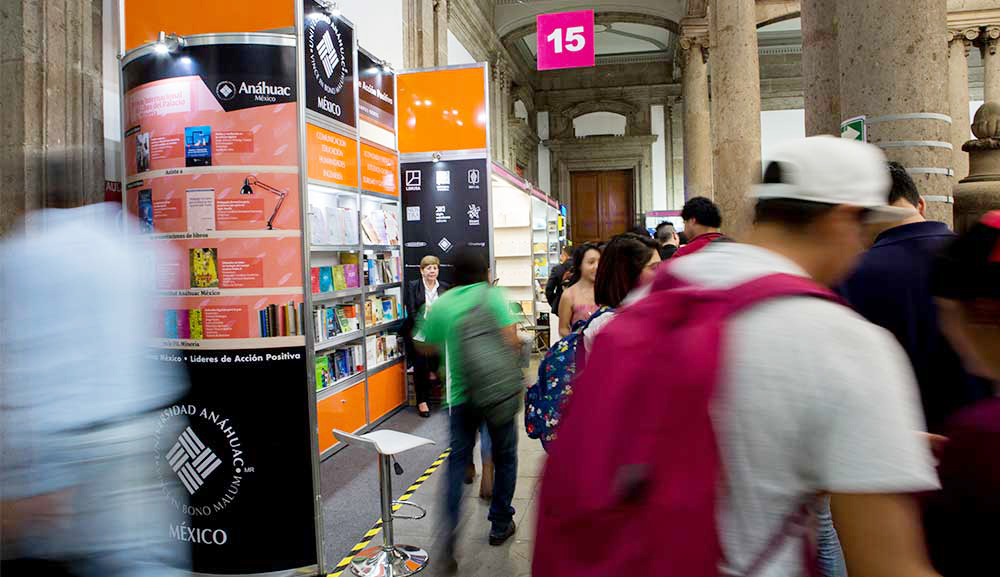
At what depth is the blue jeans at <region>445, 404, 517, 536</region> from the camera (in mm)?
3459

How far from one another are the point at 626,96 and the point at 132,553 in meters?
24.6

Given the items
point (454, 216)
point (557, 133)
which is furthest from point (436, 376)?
point (557, 133)

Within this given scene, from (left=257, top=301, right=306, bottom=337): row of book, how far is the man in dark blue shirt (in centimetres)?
275

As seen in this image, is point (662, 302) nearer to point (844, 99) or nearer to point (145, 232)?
point (844, 99)

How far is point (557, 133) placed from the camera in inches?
977

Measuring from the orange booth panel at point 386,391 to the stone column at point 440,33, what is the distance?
22.8 ft

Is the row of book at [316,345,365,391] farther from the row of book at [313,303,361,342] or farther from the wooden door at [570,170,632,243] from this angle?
the wooden door at [570,170,632,243]

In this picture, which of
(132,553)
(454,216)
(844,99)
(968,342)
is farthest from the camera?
(454,216)

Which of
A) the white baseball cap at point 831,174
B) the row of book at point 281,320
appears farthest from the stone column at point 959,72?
the white baseball cap at point 831,174

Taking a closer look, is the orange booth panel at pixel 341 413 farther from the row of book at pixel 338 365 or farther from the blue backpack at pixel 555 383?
the blue backpack at pixel 555 383

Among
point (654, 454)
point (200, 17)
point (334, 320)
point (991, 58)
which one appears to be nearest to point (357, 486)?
point (334, 320)

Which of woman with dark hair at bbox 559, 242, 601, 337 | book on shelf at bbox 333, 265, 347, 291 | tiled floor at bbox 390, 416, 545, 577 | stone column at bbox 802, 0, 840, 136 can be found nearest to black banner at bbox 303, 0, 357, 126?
book on shelf at bbox 333, 265, 347, 291

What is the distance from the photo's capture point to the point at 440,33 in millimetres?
12531

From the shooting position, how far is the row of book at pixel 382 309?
6.76 m
